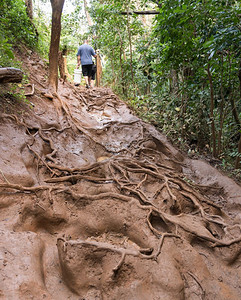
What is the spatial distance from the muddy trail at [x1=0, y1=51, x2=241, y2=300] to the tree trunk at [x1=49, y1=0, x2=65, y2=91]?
5.41ft

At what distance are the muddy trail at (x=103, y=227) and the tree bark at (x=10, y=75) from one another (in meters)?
0.60

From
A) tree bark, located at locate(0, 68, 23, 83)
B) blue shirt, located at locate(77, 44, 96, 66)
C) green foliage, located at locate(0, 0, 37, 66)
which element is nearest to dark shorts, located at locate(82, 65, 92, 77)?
blue shirt, located at locate(77, 44, 96, 66)

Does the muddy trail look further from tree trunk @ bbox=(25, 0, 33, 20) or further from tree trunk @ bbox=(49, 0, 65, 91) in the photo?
tree trunk @ bbox=(25, 0, 33, 20)

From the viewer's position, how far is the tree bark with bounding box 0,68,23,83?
3205 millimetres

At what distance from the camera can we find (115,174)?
347 cm

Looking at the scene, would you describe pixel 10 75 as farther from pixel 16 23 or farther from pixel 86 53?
pixel 86 53

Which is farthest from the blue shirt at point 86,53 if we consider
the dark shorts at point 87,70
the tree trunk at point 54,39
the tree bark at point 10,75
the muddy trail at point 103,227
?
the tree bark at point 10,75

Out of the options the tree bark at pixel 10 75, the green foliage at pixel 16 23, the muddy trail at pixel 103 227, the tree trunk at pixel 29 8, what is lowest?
the muddy trail at pixel 103 227

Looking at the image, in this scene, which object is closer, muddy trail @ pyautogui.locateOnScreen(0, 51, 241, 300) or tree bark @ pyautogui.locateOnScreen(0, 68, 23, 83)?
muddy trail @ pyautogui.locateOnScreen(0, 51, 241, 300)

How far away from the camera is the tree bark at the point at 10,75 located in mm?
3205

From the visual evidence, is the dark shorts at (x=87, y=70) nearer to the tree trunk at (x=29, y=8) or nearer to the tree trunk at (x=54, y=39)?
the tree trunk at (x=29, y=8)

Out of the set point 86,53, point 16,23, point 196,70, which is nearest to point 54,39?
point 16,23

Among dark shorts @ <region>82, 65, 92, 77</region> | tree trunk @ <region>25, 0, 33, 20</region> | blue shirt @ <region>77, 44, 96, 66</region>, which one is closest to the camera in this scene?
tree trunk @ <region>25, 0, 33, 20</region>

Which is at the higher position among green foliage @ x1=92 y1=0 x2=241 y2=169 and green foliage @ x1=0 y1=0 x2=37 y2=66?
green foliage @ x1=0 y1=0 x2=37 y2=66
